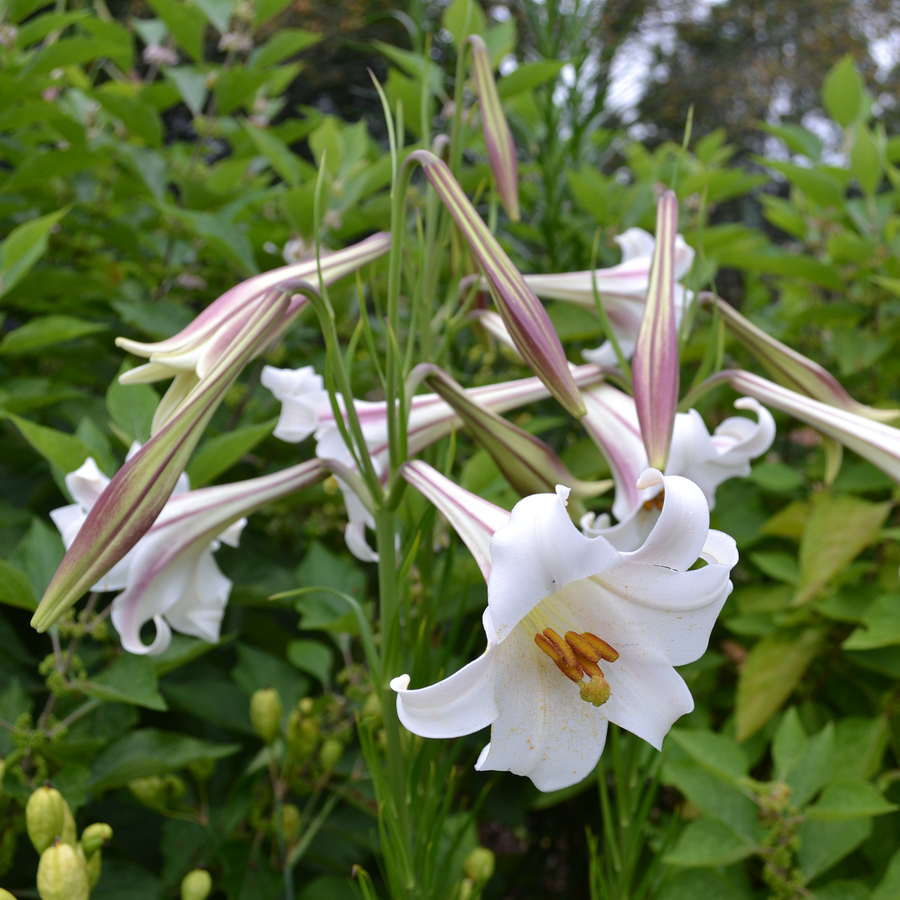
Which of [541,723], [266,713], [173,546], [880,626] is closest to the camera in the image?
[541,723]

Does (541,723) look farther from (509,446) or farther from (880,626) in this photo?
(880,626)

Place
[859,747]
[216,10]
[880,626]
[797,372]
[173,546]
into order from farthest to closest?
[216,10] < [859,747] < [880,626] < [797,372] < [173,546]

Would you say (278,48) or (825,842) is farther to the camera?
(278,48)

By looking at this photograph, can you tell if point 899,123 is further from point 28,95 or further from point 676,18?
point 28,95

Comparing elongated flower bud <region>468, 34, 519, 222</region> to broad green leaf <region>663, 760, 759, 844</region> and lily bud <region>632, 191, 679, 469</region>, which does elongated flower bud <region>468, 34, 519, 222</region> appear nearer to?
lily bud <region>632, 191, 679, 469</region>

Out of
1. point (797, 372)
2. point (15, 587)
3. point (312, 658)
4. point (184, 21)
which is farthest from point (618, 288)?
point (184, 21)

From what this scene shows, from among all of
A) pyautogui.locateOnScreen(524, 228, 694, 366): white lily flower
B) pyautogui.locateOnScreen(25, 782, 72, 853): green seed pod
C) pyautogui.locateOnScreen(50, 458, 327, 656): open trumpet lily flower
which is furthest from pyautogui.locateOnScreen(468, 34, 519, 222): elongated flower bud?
pyautogui.locateOnScreen(25, 782, 72, 853): green seed pod

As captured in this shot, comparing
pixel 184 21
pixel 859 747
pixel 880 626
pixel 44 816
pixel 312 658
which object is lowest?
pixel 859 747
